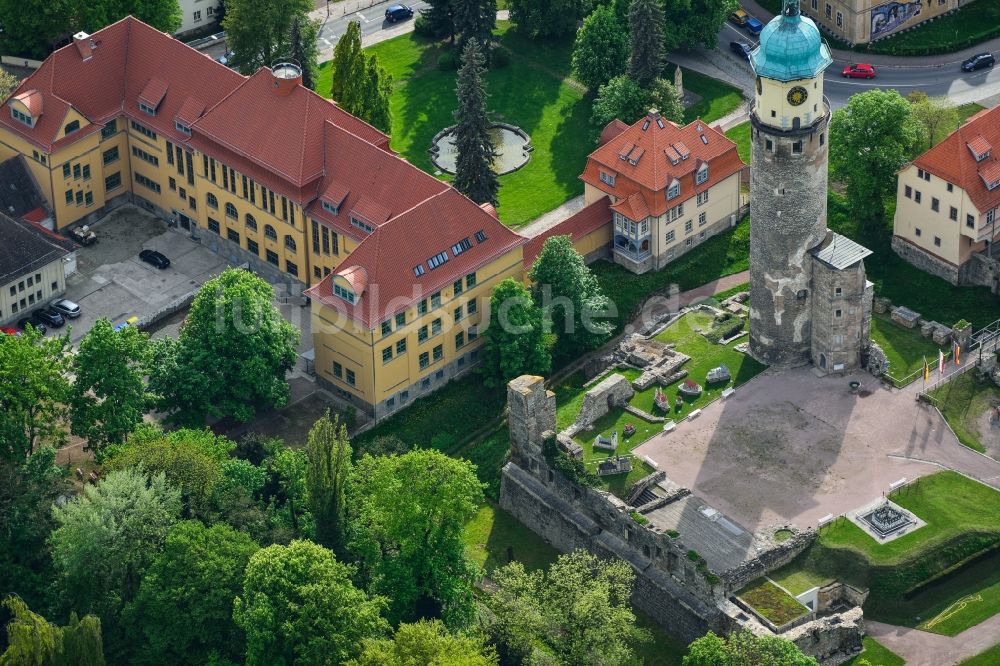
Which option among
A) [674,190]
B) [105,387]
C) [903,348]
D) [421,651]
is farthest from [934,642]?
[105,387]

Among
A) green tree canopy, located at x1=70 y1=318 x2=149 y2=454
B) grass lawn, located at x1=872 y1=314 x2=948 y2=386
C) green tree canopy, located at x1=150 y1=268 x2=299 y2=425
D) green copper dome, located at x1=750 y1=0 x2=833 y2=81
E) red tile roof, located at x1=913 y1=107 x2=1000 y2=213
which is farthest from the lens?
red tile roof, located at x1=913 y1=107 x2=1000 y2=213

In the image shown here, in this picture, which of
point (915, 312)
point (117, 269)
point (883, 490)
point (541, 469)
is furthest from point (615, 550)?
point (117, 269)

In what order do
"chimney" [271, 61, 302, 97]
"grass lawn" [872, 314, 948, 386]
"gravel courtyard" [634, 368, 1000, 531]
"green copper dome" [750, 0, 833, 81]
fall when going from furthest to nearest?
"chimney" [271, 61, 302, 97] < "grass lawn" [872, 314, 948, 386] < "gravel courtyard" [634, 368, 1000, 531] < "green copper dome" [750, 0, 833, 81]

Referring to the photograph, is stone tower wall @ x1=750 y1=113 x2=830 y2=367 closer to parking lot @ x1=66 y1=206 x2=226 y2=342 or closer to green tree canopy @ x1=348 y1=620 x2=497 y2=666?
green tree canopy @ x1=348 y1=620 x2=497 y2=666

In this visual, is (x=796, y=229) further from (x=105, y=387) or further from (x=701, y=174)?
(x=105, y=387)

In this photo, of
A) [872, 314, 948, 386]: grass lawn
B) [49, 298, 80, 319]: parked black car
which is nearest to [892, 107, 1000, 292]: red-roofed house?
[872, 314, 948, 386]: grass lawn

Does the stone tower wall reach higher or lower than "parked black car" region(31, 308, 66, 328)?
higher

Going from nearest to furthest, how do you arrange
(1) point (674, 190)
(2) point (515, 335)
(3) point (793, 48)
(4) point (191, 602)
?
(4) point (191, 602), (3) point (793, 48), (2) point (515, 335), (1) point (674, 190)
